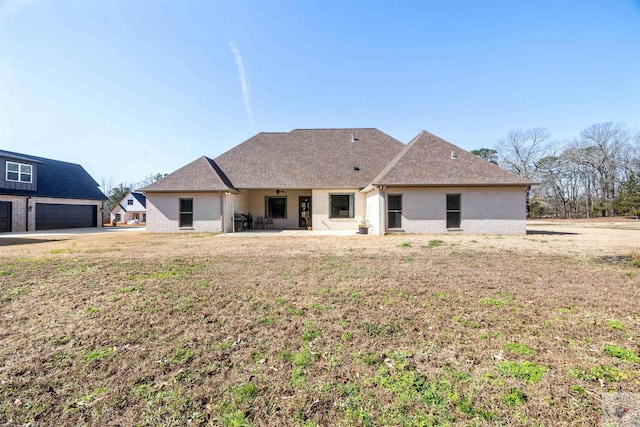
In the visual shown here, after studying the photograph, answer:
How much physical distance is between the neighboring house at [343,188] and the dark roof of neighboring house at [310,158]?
66 millimetres

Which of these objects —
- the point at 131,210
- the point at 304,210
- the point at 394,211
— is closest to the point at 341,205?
the point at 304,210

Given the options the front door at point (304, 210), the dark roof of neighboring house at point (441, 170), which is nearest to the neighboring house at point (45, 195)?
the front door at point (304, 210)

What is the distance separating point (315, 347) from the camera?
2781mm

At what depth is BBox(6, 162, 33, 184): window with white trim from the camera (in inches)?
707

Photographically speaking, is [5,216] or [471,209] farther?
[5,216]

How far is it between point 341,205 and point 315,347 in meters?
14.7

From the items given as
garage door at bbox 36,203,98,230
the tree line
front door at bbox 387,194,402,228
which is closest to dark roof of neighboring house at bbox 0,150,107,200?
garage door at bbox 36,203,98,230

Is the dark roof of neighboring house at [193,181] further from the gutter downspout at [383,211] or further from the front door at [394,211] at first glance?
the front door at [394,211]

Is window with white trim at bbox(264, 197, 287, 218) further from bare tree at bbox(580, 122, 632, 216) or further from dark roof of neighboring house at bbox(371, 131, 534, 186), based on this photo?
bare tree at bbox(580, 122, 632, 216)

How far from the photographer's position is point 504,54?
44.1ft

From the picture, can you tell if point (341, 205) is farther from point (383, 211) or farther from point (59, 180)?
point (59, 180)

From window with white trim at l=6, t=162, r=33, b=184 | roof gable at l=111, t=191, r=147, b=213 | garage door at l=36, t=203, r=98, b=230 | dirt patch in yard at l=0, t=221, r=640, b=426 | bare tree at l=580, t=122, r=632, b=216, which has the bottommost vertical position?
dirt patch in yard at l=0, t=221, r=640, b=426

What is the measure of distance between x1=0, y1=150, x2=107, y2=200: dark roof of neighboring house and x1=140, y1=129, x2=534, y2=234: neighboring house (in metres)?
11.1

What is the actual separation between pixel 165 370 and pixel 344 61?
1655 cm
